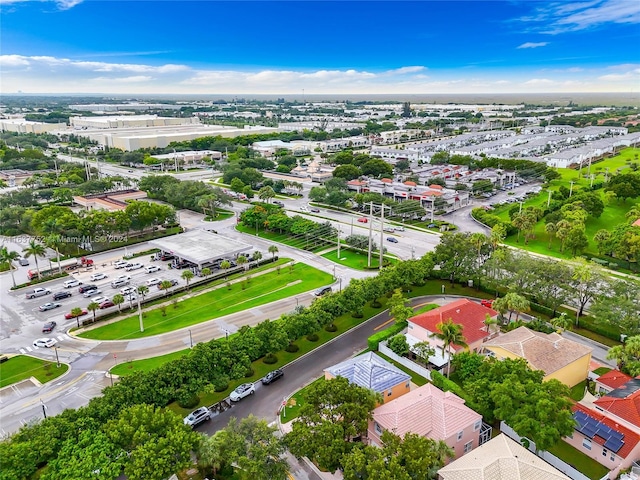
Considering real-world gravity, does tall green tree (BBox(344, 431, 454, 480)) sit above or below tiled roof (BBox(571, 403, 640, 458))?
above

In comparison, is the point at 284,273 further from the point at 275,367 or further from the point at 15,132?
the point at 15,132

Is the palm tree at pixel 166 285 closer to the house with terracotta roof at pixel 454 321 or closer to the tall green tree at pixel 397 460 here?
the house with terracotta roof at pixel 454 321

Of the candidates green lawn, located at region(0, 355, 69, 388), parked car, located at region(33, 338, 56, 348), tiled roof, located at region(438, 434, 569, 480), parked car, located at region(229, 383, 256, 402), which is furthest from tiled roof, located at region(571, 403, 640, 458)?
parked car, located at region(33, 338, 56, 348)

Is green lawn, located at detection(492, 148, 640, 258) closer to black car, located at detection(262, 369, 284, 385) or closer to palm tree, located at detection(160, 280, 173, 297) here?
black car, located at detection(262, 369, 284, 385)

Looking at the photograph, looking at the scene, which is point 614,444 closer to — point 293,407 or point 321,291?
point 293,407

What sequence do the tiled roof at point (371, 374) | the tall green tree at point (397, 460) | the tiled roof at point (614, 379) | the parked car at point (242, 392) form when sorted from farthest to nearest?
the parked car at point (242, 392) → the tiled roof at point (614, 379) → the tiled roof at point (371, 374) → the tall green tree at point (397, 460)

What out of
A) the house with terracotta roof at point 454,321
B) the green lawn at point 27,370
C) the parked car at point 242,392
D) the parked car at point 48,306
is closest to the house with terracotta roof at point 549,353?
the house with terracotta roof at point 454,321

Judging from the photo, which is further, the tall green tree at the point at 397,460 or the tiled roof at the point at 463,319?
the tiled roof at the point at 463,319

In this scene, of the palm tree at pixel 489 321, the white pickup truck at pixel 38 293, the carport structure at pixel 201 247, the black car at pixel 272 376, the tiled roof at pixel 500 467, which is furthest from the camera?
the carport structure at pixel 201 247
